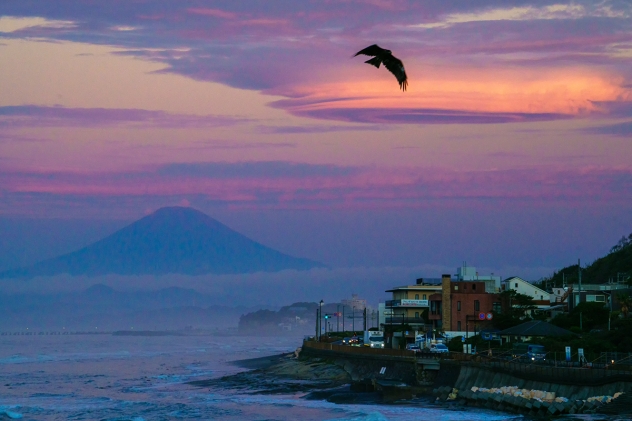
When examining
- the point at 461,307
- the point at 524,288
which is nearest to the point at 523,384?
the point at 461,307

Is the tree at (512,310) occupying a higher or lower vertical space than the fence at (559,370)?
higher

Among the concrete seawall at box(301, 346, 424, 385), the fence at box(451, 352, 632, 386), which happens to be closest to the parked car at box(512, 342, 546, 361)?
the fence at box(451, 352, 632, 386)

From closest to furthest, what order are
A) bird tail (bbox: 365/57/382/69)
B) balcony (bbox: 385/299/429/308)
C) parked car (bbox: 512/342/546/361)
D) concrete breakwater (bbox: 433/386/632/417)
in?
bird tail (bbox: 365/57/382/69) → concrete breakwater (bbox: 433/386/632/417) → parked car (bbox: 512/342/546/361) → balcony (bbox: 385/299/429/308)

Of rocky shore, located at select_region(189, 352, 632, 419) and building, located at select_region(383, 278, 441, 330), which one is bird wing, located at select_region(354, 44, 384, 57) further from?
building, located at select_region(383, 278, 441, 330)

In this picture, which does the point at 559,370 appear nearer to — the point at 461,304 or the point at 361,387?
the point at 361,387

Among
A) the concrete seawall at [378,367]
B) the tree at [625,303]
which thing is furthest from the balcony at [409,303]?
the tree at [625,303]

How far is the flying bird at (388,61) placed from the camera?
75.5 feet

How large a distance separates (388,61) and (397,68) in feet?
1.87

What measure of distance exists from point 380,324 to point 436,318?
2295cm

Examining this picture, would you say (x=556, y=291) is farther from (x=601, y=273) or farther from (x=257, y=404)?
(x=257, y=404)

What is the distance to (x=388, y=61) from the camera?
23812 mm

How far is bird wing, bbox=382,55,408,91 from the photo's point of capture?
75.0 feet

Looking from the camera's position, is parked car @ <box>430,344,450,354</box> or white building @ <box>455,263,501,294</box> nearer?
parked car @ <box>430,344,450,354</box>

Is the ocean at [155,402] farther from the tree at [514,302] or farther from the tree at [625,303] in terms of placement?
the tree at [625,303]
